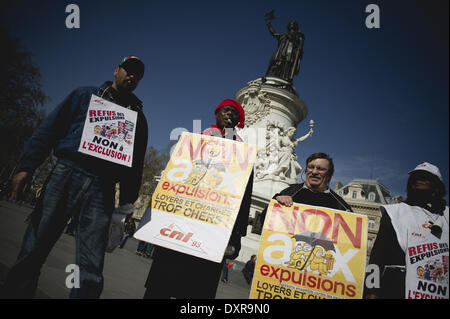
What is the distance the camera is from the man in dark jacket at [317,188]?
8.05ft

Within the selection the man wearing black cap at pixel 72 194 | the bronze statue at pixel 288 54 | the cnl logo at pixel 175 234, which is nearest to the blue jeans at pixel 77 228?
the man wearing black cap at pixel 72 194

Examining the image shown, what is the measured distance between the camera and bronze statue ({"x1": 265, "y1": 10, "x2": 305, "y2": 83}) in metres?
16.4

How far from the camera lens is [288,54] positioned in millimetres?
16719

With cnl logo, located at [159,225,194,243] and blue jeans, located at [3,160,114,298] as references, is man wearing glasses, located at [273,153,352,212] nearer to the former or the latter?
cnl logo, located at [159,225,194,243]

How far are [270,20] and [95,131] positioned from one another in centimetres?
2026

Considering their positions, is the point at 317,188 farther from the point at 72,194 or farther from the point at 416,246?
the point at 72,194

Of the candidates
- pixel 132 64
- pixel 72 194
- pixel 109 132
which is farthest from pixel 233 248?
pixel 132 64

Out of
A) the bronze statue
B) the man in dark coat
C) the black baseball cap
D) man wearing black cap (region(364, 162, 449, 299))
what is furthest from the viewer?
the bronze statue

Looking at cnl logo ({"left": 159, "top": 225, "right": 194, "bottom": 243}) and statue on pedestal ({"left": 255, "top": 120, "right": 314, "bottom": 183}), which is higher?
statue on pedestal ({"left": 255, "top": 120, "right": 314, "bottom": 183})

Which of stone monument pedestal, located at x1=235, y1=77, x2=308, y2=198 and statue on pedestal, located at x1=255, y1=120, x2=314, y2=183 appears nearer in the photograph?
statue on pedestal, located at x1=255, y1=120, x2=314, y2=183

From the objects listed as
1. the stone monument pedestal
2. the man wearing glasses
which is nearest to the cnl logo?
the man wearing glasses
